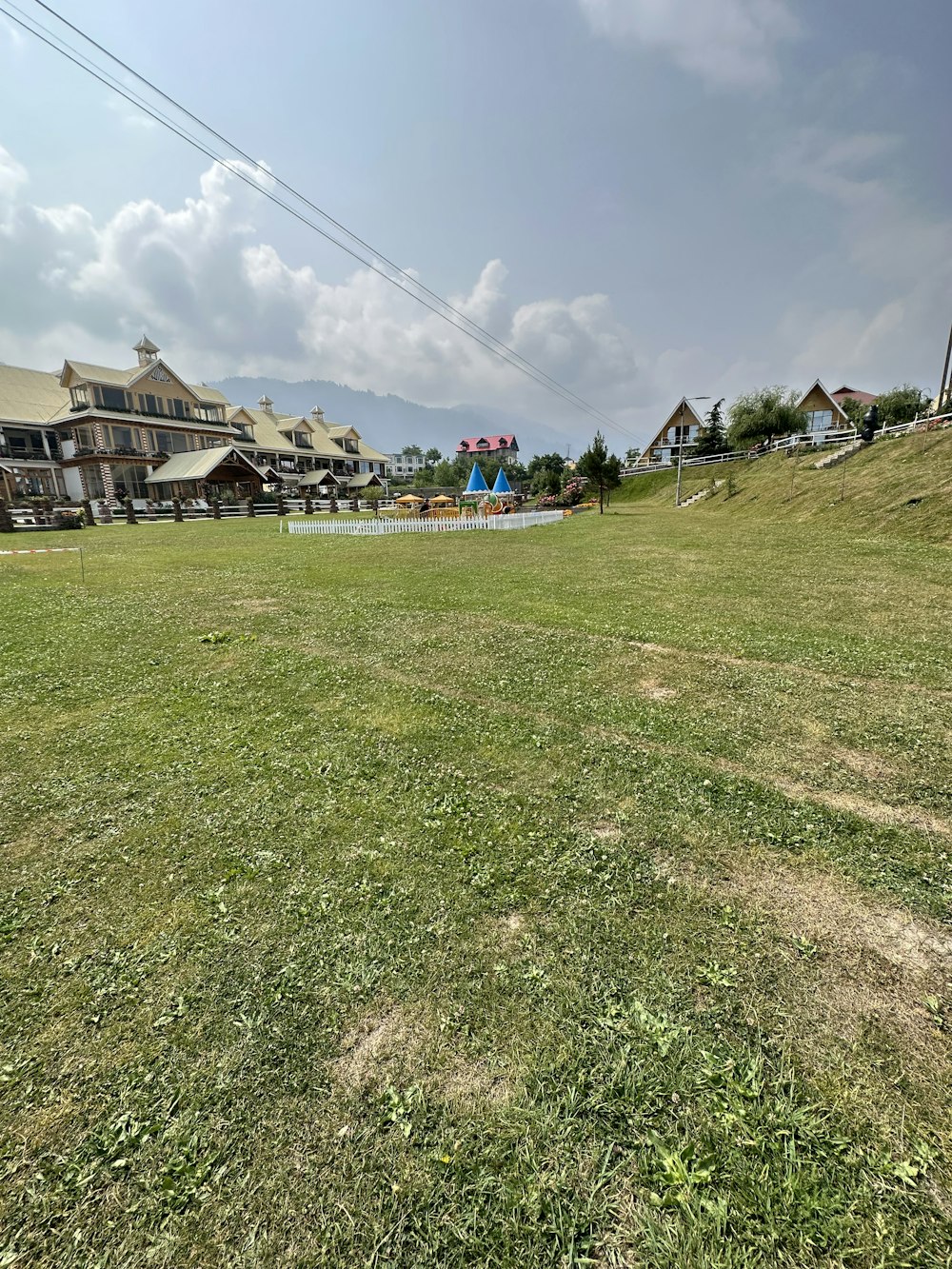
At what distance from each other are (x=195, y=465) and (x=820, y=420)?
66072mm

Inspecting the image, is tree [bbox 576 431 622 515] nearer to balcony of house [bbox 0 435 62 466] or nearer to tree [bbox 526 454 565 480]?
tree [bbox 526 454 565 480]

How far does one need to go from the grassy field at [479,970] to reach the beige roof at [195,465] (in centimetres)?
4487

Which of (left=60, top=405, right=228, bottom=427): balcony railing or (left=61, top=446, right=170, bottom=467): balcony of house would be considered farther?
(left=60, top=405, right=228, bottom=427): balcony railing

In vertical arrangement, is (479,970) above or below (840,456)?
below

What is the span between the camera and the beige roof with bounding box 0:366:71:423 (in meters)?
48.5

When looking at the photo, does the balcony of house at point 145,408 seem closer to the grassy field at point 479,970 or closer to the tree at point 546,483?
the tree at point 546,483

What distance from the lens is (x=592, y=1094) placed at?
7.33 ft

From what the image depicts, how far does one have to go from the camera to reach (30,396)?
5103 cm

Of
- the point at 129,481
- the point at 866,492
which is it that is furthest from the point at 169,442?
the point at 866,492

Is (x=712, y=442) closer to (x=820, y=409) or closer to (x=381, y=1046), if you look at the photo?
(x=820, y=409)

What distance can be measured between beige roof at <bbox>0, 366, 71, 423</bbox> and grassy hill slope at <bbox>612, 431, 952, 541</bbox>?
58.3 meters

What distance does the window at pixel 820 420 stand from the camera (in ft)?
196

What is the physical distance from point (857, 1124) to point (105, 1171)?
2.90m

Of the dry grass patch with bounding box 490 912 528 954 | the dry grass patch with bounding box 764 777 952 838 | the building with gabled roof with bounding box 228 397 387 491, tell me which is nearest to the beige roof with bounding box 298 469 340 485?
the building with gabled roof with bounding box 228 397 387 491
